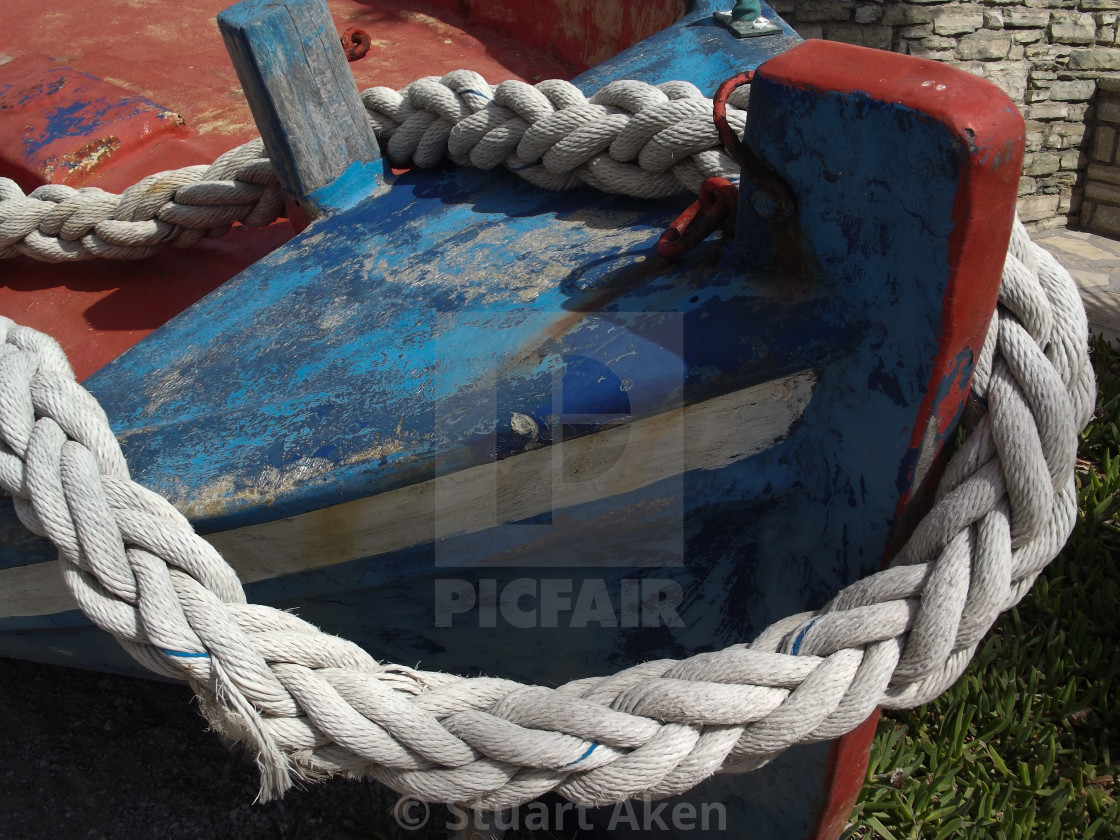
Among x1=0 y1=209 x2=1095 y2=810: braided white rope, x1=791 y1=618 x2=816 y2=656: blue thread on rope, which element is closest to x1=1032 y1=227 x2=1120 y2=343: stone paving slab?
x1=0 y1=209 x2=1095 y2=810: braided white rope

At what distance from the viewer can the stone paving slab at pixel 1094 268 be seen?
140 inches

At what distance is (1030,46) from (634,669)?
518cm

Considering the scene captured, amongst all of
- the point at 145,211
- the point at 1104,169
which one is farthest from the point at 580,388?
the point at 1104,169

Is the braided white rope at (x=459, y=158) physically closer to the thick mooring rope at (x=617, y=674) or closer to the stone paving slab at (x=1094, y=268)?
the thick mooring rope at (x=617, y=674)

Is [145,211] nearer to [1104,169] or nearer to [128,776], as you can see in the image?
[128,776]

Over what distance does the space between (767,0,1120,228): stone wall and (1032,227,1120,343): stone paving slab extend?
0.25 m

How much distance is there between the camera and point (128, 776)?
6.03 ft

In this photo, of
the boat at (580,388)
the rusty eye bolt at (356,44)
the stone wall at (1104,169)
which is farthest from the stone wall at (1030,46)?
the boat at (580,388)

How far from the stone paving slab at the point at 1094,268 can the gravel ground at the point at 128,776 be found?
2994 millimetres

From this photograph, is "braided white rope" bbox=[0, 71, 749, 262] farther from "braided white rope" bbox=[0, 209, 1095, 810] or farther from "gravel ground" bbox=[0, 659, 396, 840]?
"gravel ground" bbox=[0, 659, 396, 840]

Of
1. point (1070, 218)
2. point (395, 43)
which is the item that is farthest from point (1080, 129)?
point (395, 43)

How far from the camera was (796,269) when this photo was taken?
3.35ft

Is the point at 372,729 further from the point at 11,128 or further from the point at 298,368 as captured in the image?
the point at 11,128

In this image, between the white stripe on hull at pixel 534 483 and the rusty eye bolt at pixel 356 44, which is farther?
the rusty eye bolt at pixel 356 44
